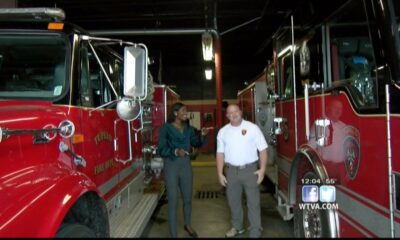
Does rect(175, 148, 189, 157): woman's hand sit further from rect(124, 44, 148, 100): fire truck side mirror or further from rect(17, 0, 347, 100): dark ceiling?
rect(17, 0, 347, 100): dark ceiling

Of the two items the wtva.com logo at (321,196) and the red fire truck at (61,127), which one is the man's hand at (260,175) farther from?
the wtva.com logo at (321,196)

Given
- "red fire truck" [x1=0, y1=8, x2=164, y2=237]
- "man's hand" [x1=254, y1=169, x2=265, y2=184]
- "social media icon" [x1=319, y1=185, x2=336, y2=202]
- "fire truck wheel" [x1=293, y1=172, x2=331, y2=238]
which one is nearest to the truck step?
"red fire truck" [x1=0, y1=8, x2=164, y2=237]

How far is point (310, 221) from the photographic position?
3955 mm

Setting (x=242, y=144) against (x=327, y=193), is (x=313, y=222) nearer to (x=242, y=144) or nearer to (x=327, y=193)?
(x=327, y=193)

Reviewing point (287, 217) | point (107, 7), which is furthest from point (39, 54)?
point (107, 7)

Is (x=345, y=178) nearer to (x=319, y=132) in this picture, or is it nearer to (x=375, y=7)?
(x=319, y=132)

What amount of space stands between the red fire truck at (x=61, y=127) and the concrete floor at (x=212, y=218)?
1361mm

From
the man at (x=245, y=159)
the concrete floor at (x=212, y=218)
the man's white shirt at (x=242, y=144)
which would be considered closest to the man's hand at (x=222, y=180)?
the man at (x=245, y=159)

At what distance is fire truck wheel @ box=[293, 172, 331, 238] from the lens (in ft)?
11.1

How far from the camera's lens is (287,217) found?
476 centimetres

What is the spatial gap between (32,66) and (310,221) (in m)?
2.73

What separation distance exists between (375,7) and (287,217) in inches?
115

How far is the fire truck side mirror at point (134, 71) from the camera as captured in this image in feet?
11.1

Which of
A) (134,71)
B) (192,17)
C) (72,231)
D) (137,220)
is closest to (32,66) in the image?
(134,71)
